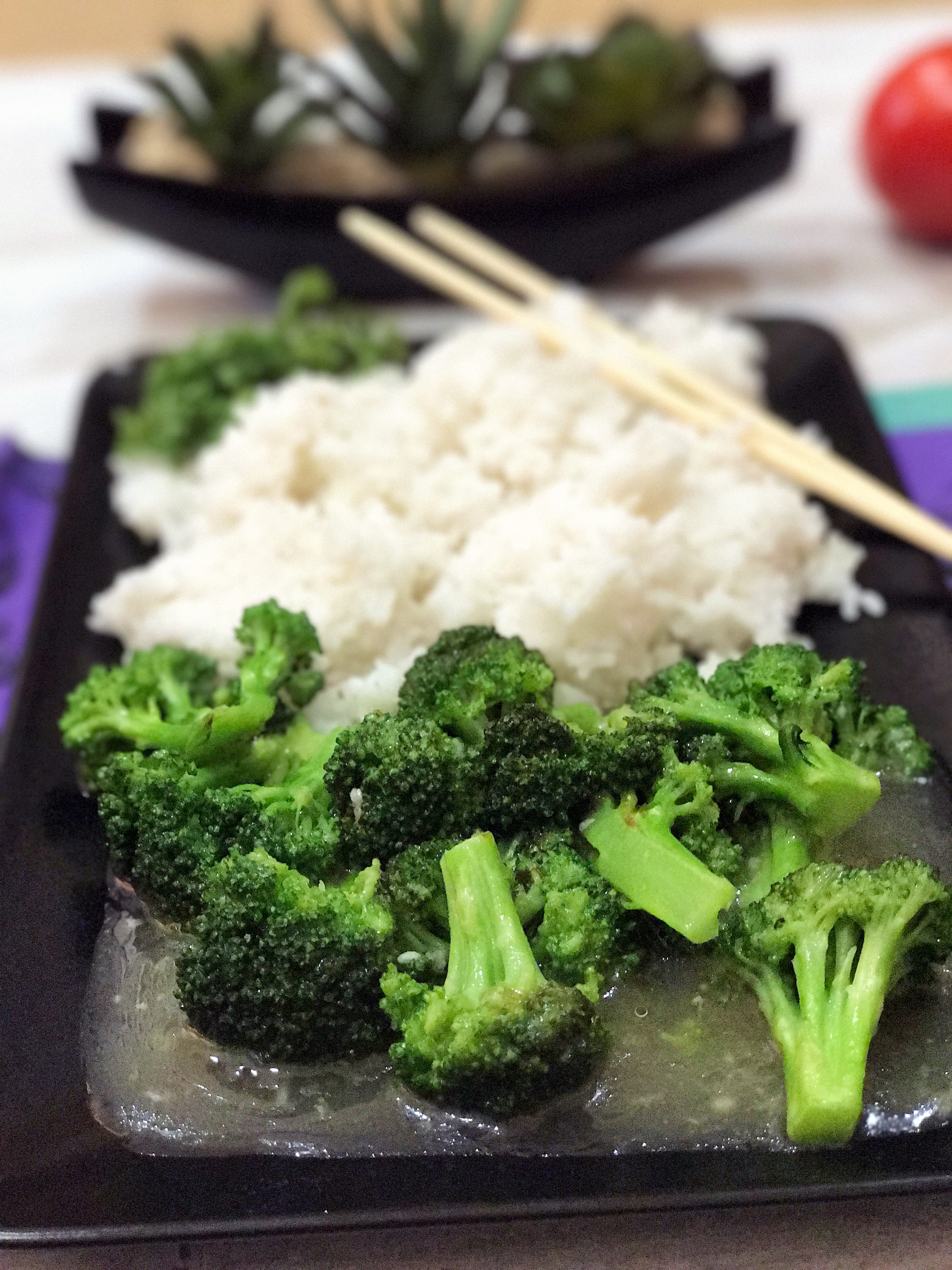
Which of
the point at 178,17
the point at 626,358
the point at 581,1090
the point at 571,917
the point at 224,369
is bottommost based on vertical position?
the point at 581,1090

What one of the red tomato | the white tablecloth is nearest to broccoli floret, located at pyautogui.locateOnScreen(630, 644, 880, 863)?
the white tablecloth

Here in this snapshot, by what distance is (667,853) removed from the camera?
1.60 m

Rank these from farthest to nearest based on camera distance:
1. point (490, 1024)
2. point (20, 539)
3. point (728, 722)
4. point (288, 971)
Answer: point (20, 539)
point (728, 722)
point (288, 971)
point (490, 1024)

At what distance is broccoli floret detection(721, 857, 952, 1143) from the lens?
142 cm

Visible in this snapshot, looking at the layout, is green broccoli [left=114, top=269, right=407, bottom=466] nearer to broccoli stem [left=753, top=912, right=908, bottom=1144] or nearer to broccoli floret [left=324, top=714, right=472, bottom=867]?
broccoli floret [left=324, top=714, right=472, bottom=867]

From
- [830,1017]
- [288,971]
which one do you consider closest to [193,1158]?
[288,971]

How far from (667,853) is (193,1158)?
691 millimetres

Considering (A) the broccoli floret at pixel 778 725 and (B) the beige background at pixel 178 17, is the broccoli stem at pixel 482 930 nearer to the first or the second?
(A) the broccoli floret at pixel 778 725

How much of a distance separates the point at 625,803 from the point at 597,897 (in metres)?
0.16

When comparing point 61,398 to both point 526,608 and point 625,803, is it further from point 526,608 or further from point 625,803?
point 625,803

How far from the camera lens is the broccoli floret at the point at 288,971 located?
153cm

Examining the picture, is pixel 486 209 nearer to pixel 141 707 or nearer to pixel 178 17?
pixel 141 707

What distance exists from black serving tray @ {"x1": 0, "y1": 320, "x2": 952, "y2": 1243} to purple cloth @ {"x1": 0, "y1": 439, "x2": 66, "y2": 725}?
28 centimetres

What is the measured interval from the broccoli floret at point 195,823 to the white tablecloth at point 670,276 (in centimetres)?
176
